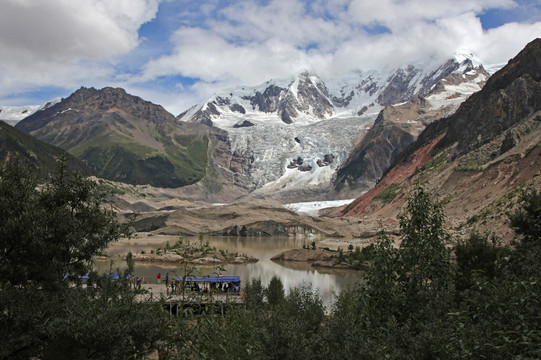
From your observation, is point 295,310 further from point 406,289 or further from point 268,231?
point 268,231

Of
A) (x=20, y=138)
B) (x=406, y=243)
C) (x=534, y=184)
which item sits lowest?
(x=406, y=243)

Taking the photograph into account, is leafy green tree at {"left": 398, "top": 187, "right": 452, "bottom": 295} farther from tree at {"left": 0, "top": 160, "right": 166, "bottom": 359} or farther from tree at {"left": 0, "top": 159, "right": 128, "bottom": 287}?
tree at {"left": 0, "top": 159, "right": 128, "bottom": 287}

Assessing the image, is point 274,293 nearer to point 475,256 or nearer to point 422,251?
point 475,256

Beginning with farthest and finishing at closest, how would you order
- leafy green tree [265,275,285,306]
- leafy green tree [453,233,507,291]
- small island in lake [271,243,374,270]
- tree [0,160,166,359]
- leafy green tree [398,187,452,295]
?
1. small island in lake [271,243,374,270]
2. leafy green tree [265,275,285,306]
3. leafy green tree [453,233,507,291]
4. leafy green tree [398,187,452,295]
5. tree [0,160,166,359]

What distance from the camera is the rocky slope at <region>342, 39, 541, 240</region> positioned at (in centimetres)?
6806

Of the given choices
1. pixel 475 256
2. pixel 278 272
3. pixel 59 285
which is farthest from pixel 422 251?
pixel 278 272

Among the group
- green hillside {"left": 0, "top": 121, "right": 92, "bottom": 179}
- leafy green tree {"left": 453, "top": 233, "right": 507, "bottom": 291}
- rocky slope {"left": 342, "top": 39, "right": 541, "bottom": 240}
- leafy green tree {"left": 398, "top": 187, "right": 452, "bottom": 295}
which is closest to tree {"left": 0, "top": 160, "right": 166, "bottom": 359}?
leafy green tree {"left": 398, "top": 187, "right": 452, "bottom": 295}

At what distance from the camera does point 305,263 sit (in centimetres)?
6900

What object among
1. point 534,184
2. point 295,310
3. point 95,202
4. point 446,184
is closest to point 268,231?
point 446,184

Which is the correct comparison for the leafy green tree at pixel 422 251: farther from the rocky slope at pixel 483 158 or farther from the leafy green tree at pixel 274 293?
the rocky slope at pixel 483 158

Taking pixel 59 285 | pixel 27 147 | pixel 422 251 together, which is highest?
pixel 27 147

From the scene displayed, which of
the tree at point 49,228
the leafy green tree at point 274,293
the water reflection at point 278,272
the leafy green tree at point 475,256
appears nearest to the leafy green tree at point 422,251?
the tree at point 49,228

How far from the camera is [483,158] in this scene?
94812mm

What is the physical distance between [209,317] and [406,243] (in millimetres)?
5713
